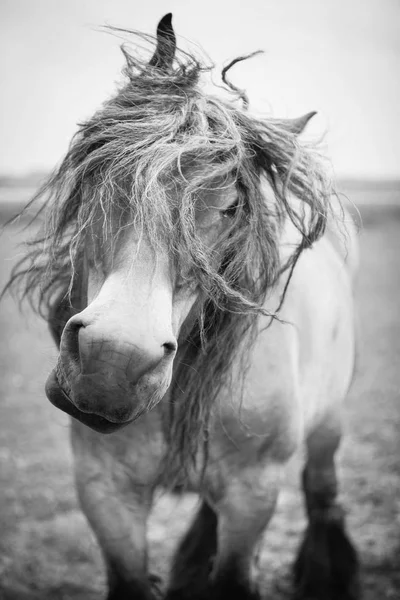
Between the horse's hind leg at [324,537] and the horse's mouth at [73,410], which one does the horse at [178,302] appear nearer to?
the horse's mouth at [73,410]

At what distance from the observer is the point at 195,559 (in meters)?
2.67

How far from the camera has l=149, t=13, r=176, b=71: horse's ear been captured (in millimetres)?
1692

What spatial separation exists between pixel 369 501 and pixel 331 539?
970 mm

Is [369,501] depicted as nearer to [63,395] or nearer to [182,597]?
[182,597]

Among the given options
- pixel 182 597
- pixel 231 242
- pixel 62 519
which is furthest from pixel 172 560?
pixel 231 242

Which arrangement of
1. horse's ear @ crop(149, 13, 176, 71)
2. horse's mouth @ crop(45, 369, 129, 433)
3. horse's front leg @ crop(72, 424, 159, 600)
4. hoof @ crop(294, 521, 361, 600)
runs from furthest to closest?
hoof @ crop(294, 521, 361, 600) → horse's front leg @ crop(72, 424, 159, 600) → horse's ear @ crop(149, 13, 176, 71) → horse's mouth @ crop(45, 369, 129, 433)

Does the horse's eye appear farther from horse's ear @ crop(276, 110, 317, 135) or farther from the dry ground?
the dry ground

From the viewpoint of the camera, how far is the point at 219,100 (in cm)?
164

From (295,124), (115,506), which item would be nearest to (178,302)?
(295,124)

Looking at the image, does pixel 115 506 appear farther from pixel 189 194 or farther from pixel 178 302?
pixel 189 194

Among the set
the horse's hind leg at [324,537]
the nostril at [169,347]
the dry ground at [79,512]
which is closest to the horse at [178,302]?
the nostril at [169,347]

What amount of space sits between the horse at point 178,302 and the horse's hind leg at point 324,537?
0.86 metres

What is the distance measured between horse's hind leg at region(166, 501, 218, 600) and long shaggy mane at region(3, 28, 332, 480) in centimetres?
100

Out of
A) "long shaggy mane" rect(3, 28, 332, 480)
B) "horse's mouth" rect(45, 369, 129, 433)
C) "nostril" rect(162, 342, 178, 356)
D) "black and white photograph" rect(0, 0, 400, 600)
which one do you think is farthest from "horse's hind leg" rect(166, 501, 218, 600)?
"nostril" rect(162, 342, 178, 356)
